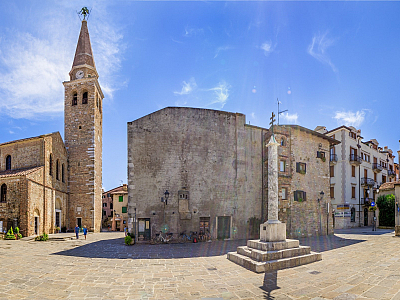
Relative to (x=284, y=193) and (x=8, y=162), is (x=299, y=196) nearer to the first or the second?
→ (x=284, y=193)

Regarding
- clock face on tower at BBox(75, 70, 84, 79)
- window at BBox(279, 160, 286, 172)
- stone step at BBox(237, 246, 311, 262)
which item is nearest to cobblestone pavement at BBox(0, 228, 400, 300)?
stone step at BBox(237, 246, 311, 262)

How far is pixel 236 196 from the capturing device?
21859 mm

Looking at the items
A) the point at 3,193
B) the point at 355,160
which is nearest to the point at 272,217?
the point at 3,193

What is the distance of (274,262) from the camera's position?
11148mm

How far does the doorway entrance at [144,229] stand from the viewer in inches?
771

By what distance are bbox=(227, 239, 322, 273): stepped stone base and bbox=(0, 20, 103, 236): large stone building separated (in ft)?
63.9

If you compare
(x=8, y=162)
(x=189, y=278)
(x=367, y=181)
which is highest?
(x=8, y=162)

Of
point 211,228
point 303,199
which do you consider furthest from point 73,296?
point 303,199

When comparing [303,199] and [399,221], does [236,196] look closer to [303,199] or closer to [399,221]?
[303,199]

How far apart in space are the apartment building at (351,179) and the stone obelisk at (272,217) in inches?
898

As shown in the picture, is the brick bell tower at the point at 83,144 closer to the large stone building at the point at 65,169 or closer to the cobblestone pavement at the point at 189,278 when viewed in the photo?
the large stone building at the point at 65,169

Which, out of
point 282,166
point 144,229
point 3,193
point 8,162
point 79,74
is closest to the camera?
point 144,229

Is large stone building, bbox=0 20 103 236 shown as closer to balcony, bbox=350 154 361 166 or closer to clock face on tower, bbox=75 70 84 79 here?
clock face on tower, bbox=75 70 84 79

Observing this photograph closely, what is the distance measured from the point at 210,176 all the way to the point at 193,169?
1508 mm
